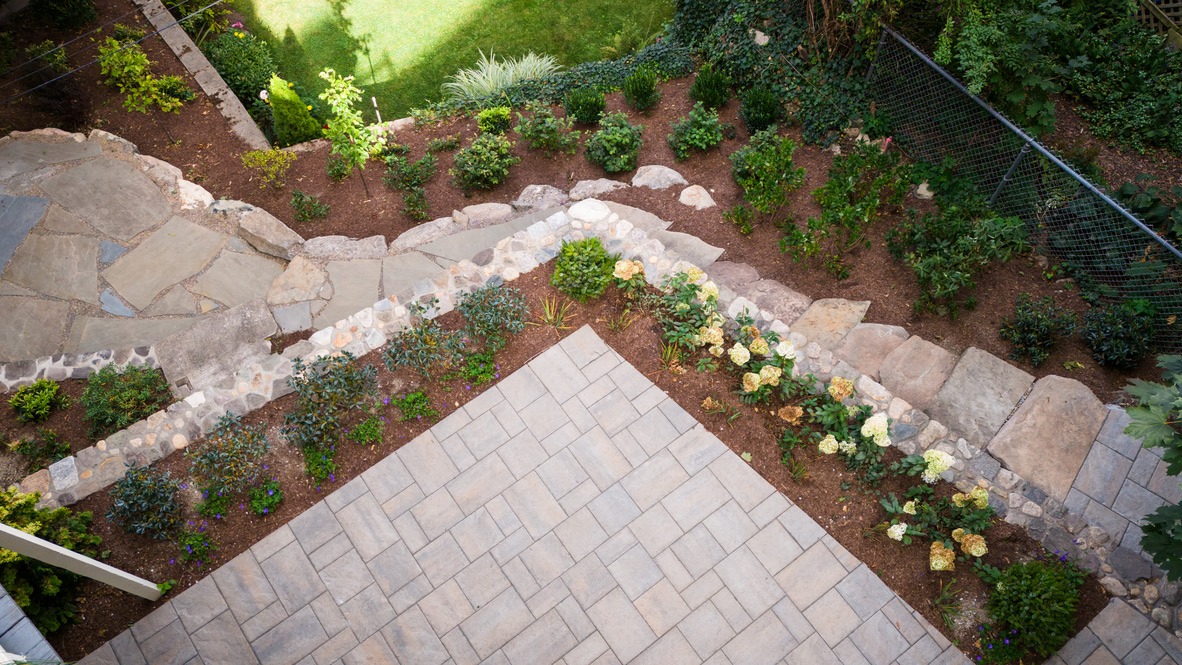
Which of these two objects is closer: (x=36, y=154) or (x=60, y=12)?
(x=36, y=154)

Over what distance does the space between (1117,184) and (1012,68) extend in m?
1.61

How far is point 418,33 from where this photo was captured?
35.0 feet

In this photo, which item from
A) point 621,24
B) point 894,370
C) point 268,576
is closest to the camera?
point 268,576

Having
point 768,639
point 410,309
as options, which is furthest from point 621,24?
point 768,639

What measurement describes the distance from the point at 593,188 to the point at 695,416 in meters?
3.13

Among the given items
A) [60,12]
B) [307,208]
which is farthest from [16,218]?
[60,12]

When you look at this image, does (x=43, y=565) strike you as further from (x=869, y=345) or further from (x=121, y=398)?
(x=869, y=345)

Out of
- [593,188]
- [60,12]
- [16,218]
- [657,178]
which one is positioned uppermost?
[60,12]

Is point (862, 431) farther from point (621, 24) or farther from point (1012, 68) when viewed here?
point (621, 24)

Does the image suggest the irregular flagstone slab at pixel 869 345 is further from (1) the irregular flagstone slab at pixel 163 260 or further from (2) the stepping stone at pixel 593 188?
(1) the irregular flagstone slab at pixel 163 260

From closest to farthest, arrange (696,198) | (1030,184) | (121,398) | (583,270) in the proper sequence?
1. (121,398)
2. (583,270)
3. (1030,184)
4. (696,198)

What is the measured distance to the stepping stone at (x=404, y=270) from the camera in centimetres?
688

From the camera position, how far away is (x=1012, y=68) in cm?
670

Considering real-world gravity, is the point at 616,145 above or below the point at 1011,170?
above
